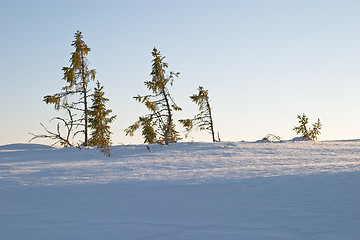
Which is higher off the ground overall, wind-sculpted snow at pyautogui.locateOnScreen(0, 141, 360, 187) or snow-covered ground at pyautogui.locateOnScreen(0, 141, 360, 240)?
wind-sculpted snow at pyautogui.locateOnScreen(0, 141, 360, 187)

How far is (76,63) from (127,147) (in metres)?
8.38

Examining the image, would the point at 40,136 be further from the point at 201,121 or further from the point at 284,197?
the point at 284,197

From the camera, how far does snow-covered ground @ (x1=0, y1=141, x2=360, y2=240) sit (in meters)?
3.91

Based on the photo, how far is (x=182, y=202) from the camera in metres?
4.96

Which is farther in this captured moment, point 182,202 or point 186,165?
point 186,165

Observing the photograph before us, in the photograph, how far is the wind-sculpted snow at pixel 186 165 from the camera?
258 inches

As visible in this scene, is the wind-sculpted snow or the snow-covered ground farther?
the wind-sculpted snow

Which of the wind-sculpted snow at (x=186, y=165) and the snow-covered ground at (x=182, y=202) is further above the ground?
the wind-sculpted snow at (x=186, y=165)

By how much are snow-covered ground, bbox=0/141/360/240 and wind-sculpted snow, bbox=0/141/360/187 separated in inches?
1.4

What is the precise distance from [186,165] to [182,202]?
327cm

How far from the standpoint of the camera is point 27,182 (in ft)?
21.6

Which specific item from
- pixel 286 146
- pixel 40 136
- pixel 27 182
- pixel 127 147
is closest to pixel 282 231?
pixel 27 182

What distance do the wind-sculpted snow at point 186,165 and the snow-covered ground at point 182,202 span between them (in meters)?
0.03

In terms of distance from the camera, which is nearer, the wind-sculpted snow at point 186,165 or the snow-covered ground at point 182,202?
the snow-covered ground at point 182,202
